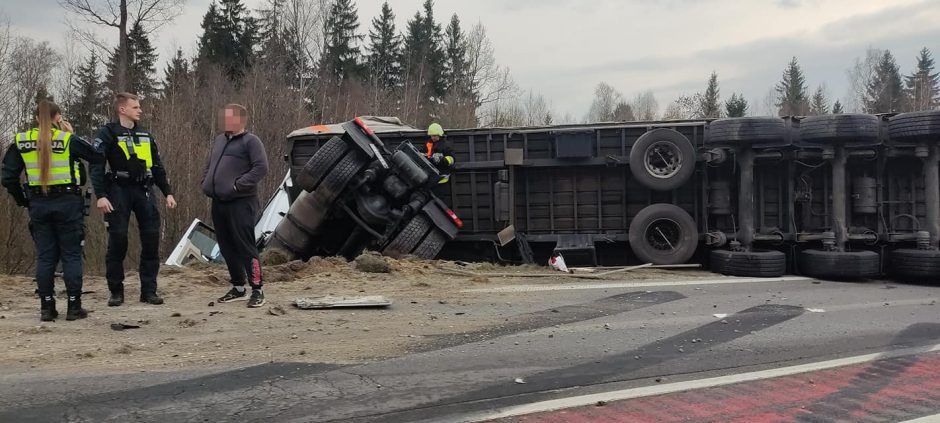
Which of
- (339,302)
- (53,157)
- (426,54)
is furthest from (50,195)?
(426,54)

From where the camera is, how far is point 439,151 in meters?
9.99

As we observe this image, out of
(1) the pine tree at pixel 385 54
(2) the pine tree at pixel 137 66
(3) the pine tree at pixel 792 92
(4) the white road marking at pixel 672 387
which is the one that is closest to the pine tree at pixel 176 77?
(2) the pine tree at pixel 137 66

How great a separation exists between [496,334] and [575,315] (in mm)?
1108

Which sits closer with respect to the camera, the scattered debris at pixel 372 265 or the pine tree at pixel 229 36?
the scattered debris at pixel 372 265

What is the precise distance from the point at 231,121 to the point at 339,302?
6.46ft

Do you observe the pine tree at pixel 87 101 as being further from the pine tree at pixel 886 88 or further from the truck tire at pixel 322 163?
the pine tree at pixel 886 88

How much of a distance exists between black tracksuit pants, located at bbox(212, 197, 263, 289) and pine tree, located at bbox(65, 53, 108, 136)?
106 feet

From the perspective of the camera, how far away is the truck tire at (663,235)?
9523 millimetres

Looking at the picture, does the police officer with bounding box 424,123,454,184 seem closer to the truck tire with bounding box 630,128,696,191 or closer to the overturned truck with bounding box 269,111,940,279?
the overturned truck with bounding box 269,111,940,279

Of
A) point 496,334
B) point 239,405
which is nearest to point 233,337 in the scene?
point 239,405

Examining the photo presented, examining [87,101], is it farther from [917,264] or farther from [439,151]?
[917,264]

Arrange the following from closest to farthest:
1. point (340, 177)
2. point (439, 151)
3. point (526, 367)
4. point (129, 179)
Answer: point (526, 367), point (129, 179), point (340, 177), point (439, 151)

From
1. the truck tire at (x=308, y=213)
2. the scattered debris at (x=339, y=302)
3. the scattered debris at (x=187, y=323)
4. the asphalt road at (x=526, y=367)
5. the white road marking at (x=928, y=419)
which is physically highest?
the truck tire at (x=308, y=213)

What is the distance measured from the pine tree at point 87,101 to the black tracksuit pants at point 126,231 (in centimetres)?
3190
